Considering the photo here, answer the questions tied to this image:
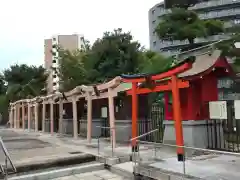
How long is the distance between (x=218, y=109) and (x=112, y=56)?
12.7m

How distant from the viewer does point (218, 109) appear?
345 inches

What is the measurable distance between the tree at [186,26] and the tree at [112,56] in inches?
126

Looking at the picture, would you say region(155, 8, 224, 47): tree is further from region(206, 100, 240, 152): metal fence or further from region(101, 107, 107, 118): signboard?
region(206, 100, 240, 152): metal fence

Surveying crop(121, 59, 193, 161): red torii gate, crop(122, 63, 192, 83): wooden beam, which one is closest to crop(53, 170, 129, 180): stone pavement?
crop(121, 59, 193, 161): red torii gate

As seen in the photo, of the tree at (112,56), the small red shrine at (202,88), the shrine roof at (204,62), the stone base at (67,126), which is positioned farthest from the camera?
the tree at (112,56)

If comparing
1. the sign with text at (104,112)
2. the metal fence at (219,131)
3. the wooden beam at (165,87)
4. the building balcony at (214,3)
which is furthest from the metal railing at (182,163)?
the building balcony at (214,3)

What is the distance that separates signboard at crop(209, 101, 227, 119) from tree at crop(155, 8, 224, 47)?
44.3 feet

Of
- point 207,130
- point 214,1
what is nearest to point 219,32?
point 207,130

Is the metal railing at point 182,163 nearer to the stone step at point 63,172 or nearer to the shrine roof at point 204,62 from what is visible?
the stone step at point 63,172

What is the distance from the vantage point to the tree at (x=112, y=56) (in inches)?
806

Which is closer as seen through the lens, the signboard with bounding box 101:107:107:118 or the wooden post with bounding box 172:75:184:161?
the wooden post with bounding box 172:75:184:161

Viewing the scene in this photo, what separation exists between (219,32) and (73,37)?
64.4m

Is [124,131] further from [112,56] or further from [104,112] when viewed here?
[112,56]

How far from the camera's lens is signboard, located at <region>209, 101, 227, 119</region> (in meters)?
8.55
